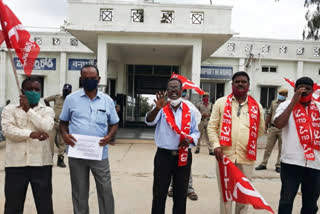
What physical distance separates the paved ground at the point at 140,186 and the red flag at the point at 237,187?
1042 millimetres

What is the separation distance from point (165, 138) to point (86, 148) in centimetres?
80

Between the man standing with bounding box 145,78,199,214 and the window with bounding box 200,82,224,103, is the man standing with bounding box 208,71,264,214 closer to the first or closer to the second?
the man standing with bounding box 145,78,199,214

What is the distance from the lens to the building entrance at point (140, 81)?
14391 millimetres

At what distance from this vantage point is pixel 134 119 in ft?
49.0

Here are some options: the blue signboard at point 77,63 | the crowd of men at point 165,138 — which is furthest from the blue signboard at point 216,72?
the crowd of men at point 165,138

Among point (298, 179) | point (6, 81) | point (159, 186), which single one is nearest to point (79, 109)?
point (159, 186)

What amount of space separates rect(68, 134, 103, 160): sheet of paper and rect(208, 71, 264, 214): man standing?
1184 millimetres

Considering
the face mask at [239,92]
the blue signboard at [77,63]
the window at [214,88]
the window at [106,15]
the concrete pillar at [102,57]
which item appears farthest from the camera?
the window at [214,88]

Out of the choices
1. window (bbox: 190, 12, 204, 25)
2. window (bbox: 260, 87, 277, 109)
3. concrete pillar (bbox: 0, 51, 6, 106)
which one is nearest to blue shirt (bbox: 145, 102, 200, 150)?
window (bbox: 190, 12, 204, 25)

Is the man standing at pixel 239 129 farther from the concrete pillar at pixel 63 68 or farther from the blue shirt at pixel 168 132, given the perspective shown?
the concrete pillar at pixel 63 68

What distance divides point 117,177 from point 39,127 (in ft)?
9.02

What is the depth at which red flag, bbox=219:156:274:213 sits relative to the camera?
2.42 m

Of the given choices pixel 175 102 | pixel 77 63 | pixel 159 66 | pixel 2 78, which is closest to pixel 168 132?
pixel 175 102

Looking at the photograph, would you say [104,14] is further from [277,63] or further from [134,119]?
[277,63]
